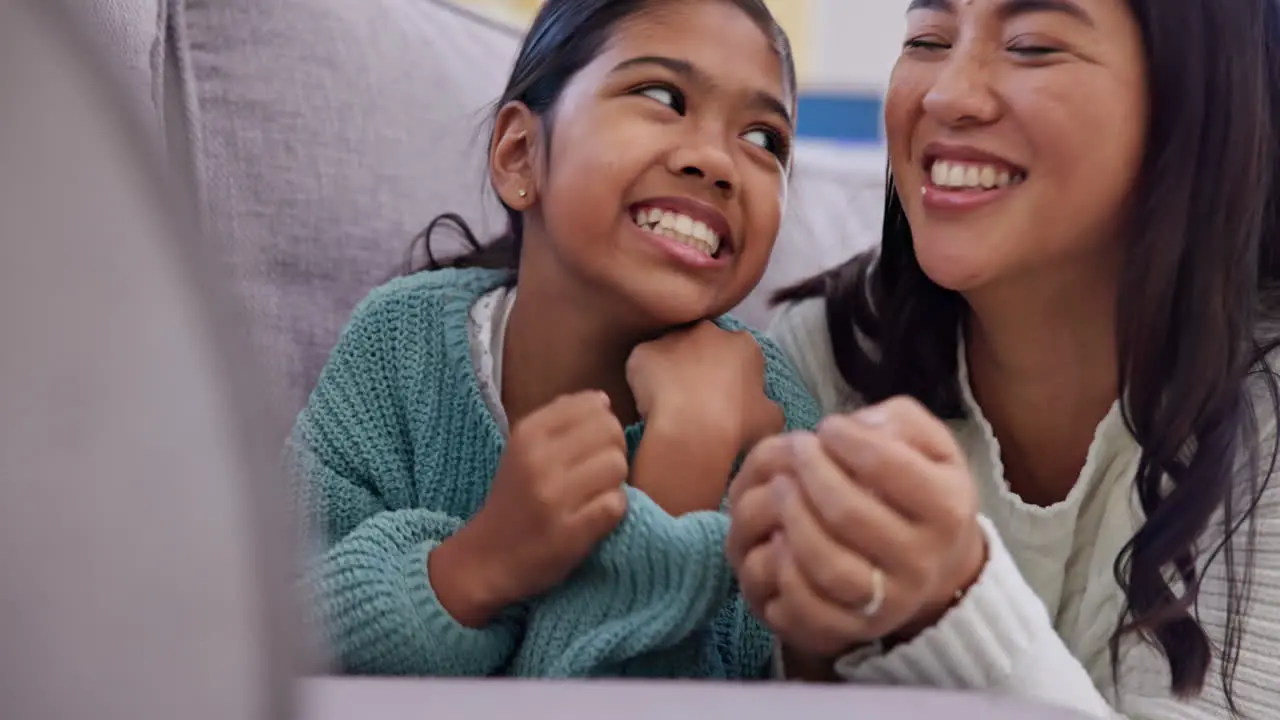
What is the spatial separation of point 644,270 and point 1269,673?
40cm

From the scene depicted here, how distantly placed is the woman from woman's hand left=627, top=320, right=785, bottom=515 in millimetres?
109

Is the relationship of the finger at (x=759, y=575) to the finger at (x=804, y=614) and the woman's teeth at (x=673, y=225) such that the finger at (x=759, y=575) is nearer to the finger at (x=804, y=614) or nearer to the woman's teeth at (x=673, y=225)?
the finger at (x=804, y=614)

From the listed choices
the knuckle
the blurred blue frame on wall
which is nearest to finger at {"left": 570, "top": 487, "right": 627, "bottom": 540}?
the knuckle

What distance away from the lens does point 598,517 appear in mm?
550

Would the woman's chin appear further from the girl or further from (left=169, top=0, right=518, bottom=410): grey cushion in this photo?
(left=169, top=0, right=518, bottom=410): grey cushion

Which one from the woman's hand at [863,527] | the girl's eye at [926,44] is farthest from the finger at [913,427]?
the girl's eye at [926,44]

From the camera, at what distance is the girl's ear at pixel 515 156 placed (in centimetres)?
71

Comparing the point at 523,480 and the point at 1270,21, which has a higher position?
the point at 1270,21

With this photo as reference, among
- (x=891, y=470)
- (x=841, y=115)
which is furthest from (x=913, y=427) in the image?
(x=841, y=115)

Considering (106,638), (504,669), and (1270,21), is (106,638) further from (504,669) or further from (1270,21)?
(1270,21)

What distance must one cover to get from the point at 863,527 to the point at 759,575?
0.21ft

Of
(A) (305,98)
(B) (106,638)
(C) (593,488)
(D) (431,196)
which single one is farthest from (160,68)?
(B) (106,638)

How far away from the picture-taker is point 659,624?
541 mm

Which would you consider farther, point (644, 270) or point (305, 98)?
point (305, 98)
